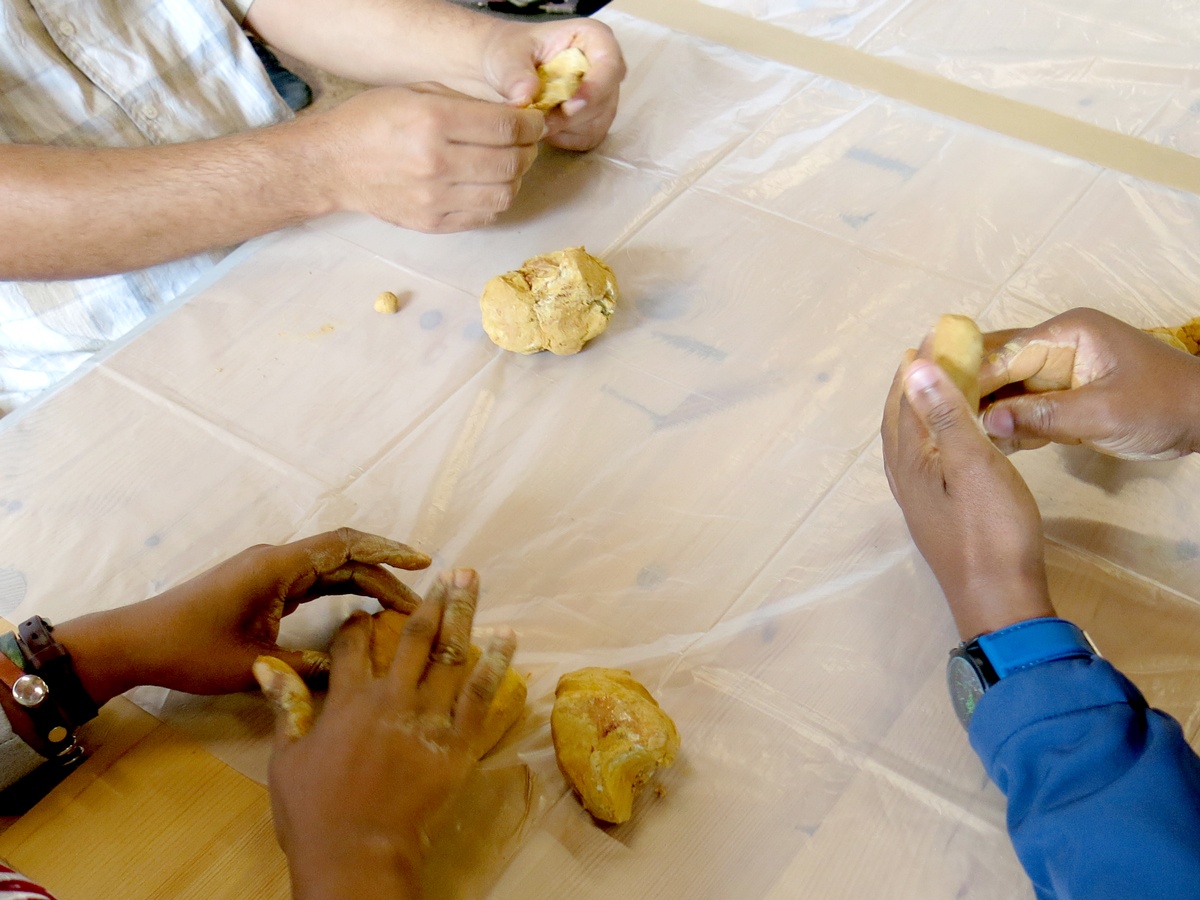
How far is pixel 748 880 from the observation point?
73cm

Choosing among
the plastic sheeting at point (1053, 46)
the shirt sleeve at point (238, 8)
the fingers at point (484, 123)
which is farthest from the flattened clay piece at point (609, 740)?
the shirt sleeve at point (238, 8)

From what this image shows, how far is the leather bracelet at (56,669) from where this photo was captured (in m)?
0.80

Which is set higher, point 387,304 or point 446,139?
point 446,139

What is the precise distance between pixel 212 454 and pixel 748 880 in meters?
0.73

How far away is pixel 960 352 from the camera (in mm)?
896

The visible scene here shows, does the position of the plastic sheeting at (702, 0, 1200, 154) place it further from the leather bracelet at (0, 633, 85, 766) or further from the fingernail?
the leather bracelet at (0, 633, 85, 766)

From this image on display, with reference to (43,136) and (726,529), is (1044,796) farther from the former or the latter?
(43,136)

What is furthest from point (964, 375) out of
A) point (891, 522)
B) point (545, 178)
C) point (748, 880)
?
point (545, 178)

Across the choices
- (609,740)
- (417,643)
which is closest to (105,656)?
(417,643)

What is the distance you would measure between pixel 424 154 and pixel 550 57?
0.30 meters

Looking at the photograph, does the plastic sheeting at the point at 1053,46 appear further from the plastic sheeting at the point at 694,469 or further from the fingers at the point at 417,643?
the fingers at the point at 417,643

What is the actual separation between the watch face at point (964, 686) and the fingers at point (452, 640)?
A: 1.41ft

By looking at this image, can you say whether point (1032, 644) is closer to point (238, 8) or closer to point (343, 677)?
point (343, 677)

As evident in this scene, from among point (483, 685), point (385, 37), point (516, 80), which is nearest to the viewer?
point (483, 685)
